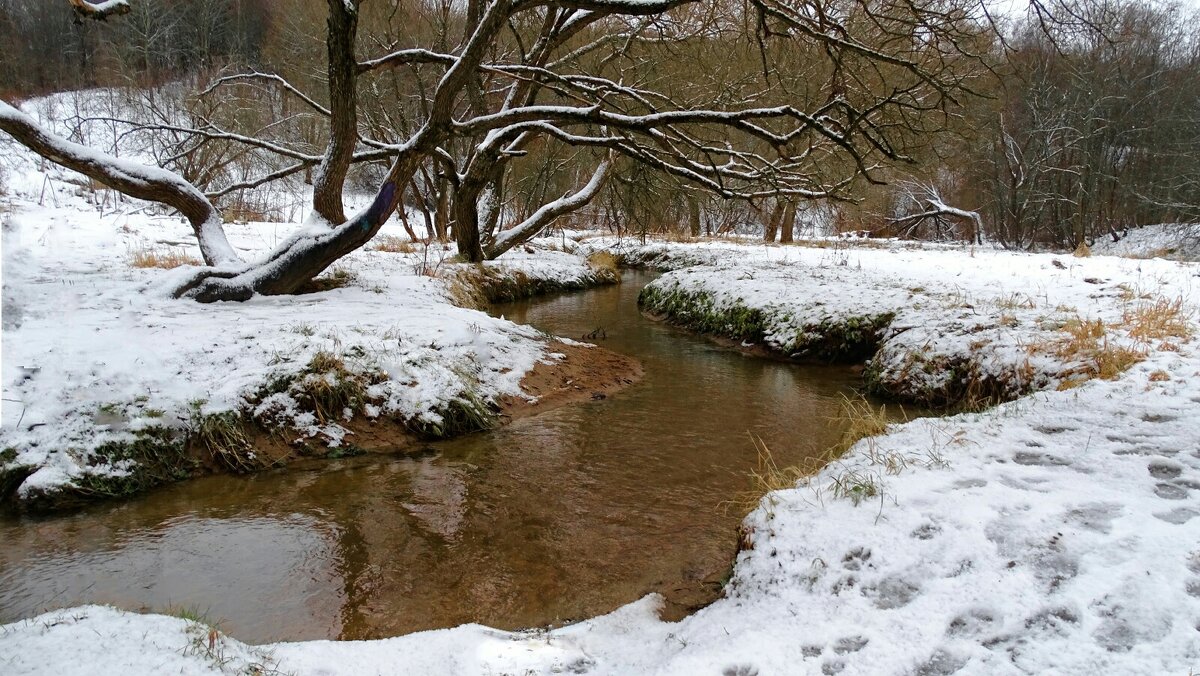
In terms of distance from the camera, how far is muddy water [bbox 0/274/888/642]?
279cm

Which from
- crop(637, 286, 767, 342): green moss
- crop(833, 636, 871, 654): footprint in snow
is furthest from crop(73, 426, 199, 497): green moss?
crop(637, 286, 767, 342): green moss

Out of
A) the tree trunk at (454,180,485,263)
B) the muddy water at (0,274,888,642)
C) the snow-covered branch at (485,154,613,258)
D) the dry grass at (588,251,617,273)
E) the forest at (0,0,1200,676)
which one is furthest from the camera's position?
the dry grass at (588,251,617,273)

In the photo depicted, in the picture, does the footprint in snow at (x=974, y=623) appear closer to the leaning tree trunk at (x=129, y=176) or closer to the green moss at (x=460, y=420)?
the green moss at (x=460, y=420)

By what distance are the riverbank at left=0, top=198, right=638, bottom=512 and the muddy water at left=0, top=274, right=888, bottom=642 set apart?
292mm

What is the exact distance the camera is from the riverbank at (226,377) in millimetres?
3912

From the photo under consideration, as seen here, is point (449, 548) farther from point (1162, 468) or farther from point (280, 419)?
point (1162, 468)

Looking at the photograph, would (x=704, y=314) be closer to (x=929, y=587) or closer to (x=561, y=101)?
(x=561, y=101)

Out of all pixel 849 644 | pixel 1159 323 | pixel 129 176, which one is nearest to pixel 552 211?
pixel 129 176

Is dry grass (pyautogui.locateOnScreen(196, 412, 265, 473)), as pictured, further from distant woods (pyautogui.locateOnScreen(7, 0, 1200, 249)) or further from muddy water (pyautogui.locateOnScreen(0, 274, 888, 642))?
distant woods (pyautogui.locateOnScreen(7, 0, 1200, 249))

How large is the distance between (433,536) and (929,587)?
255 cm

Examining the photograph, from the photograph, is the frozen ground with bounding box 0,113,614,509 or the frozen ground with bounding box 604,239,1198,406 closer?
the frozen ground with bounding box 0,113,614,509

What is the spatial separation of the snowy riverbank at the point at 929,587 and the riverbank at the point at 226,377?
2403 millimetres

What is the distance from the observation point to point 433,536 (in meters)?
3.44

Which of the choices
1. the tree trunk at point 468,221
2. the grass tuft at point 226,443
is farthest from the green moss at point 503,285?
the grass tuft at point 226,443
